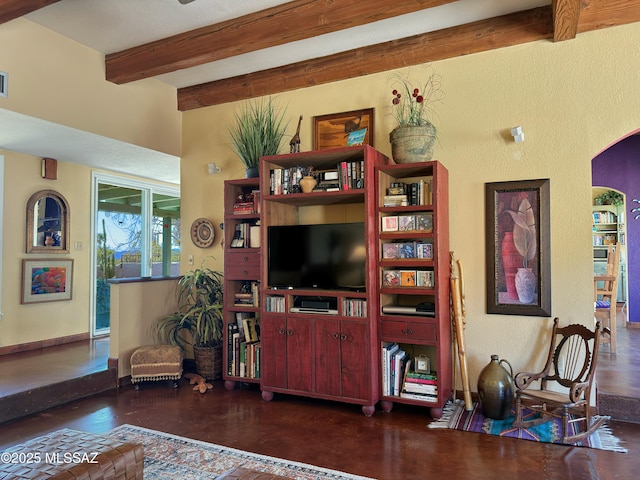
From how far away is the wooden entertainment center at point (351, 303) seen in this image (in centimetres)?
362

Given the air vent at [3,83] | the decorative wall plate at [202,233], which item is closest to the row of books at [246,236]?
the decorative wall plate at [202,233]

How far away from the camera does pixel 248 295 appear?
14.4 feet

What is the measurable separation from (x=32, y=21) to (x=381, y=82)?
3.08 m

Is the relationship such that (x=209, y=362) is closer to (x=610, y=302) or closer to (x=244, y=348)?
(x=244, y=348)

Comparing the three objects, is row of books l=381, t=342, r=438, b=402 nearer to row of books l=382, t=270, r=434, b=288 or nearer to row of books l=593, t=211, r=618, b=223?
row of books l=382, t=270, r=434, b=288

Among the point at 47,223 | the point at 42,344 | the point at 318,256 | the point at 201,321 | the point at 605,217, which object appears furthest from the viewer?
the point at 605,217

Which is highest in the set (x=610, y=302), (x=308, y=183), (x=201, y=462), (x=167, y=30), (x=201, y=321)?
(x=167, y=30)

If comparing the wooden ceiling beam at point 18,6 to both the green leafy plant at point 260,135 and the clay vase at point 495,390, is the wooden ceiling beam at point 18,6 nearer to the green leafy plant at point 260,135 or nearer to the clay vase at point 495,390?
the green leafy plant at point 260,135

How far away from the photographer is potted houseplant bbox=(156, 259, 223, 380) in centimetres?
463

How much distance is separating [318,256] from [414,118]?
1.51 m

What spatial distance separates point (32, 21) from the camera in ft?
12.5

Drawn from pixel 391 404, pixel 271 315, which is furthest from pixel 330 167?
pixel 391 404

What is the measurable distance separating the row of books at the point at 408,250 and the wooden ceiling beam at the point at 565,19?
188cm

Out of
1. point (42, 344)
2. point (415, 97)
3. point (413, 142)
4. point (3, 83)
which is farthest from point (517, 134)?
point (42, 344)
